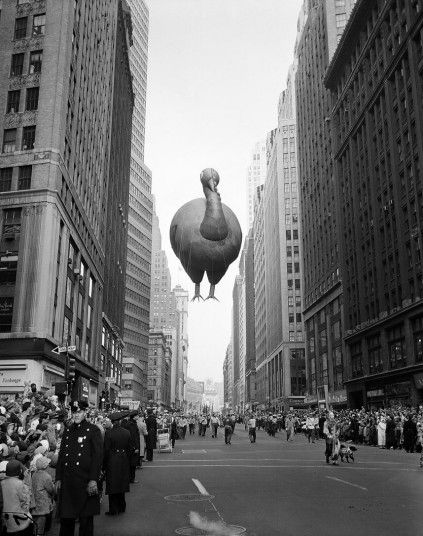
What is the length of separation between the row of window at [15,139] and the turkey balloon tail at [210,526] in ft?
Answer: 114

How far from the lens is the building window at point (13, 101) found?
41438mm

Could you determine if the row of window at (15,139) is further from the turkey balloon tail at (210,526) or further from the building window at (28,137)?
the turkey balloon tail at (210,526)

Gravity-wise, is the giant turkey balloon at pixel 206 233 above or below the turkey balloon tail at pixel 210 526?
above

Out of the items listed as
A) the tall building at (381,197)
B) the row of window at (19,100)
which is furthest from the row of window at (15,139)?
the tall building at (381,197)

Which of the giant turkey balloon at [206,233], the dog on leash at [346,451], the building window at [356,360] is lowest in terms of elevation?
the dog on leash at [346,451]

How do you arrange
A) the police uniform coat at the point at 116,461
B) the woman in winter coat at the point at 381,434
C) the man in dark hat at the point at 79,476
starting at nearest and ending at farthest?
the man in dark hat at the point at 79,476 → the police uniform coat at the point at 116,461 → the woman in winter coat at the point at 381,434

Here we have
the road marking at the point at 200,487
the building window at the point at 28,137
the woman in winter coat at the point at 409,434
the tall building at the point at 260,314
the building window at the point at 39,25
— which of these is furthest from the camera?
the tall building at the point at 260,314

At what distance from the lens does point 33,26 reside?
1703 inches

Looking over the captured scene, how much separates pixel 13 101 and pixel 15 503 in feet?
129

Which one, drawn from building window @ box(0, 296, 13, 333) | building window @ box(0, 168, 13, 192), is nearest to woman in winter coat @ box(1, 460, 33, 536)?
building window @ box(0, 296, 13, 333)

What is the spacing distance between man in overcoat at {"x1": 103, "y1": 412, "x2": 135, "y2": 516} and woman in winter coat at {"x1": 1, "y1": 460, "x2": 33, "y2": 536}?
3.34 meters

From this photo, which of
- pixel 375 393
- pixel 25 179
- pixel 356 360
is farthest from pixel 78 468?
pixel 356 360

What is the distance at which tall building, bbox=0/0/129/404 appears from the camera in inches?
1441

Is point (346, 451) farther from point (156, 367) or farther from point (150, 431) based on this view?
point (156, 367)
